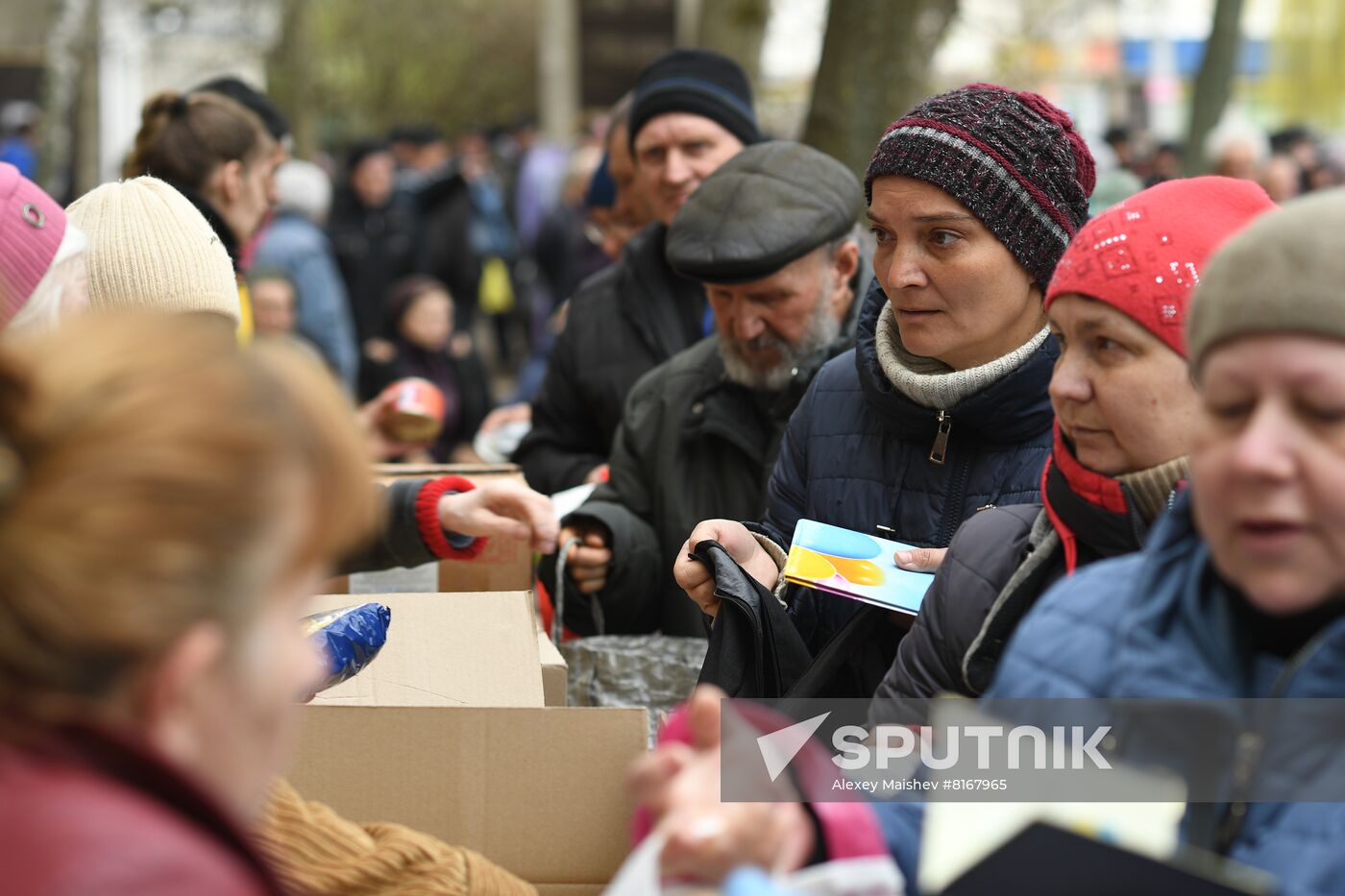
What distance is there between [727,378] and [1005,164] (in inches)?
42.3

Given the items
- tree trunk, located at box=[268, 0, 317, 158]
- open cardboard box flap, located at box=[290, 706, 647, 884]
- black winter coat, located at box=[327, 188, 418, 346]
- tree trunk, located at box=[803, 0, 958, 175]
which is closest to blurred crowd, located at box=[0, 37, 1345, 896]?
open cardboard box flap, located at box=[290, 706, 647, 884]

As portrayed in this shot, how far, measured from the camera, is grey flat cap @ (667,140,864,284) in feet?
12.2

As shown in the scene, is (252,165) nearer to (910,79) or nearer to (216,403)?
(910,79)

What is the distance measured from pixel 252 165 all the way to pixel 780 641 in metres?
2.67

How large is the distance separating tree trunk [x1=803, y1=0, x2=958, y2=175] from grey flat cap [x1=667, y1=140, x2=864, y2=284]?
2.31 m

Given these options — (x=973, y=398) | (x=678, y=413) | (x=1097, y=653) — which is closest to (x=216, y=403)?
(x=1097, y=653)

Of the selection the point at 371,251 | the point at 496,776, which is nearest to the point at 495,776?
the point at 496,776

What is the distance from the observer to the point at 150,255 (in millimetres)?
3127

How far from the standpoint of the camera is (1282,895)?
1523mm

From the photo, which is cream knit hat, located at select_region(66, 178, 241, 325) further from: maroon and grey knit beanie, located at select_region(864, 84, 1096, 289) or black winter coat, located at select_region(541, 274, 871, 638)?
maroon and grey knit beanie, located at select_region(864, 84, 1096, 289)

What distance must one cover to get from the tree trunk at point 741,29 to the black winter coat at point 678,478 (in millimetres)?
5739

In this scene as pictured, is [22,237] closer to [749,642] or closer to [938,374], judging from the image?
[749,642]

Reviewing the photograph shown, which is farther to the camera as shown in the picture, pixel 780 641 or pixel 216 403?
pixel 780 641
